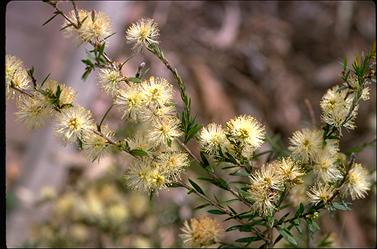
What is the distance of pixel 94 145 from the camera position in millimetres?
A: 868

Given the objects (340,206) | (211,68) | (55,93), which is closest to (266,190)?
(340,206)

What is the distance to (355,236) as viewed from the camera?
216 cm

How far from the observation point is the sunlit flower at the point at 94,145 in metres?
0.87

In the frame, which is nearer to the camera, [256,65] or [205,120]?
[205,120]

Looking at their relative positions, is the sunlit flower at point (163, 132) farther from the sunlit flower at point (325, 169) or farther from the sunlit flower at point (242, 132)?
the sunlit flower at point (325, 169)

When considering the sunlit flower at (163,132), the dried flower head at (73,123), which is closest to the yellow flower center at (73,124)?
the dried flower head at (73,123)

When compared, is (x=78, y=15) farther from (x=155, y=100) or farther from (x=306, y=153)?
(x=306, y=153)

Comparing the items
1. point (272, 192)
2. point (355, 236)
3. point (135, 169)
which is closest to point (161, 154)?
point (135, 169)

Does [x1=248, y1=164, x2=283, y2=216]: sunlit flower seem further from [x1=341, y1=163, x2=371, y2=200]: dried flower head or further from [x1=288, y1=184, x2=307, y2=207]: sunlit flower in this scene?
[x1=288, y1=184, x2=307, y2=207]: sunlit flower

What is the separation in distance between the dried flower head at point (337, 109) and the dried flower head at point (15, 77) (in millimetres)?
443

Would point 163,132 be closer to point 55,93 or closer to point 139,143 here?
point 139,143

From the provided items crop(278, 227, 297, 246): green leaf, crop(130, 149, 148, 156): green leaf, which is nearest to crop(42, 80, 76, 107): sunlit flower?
crop(130, 149, 148, 156): green leaf

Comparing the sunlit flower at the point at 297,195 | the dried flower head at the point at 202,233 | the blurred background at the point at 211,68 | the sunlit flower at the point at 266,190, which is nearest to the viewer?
the sunlit flower at the point at 266,190
